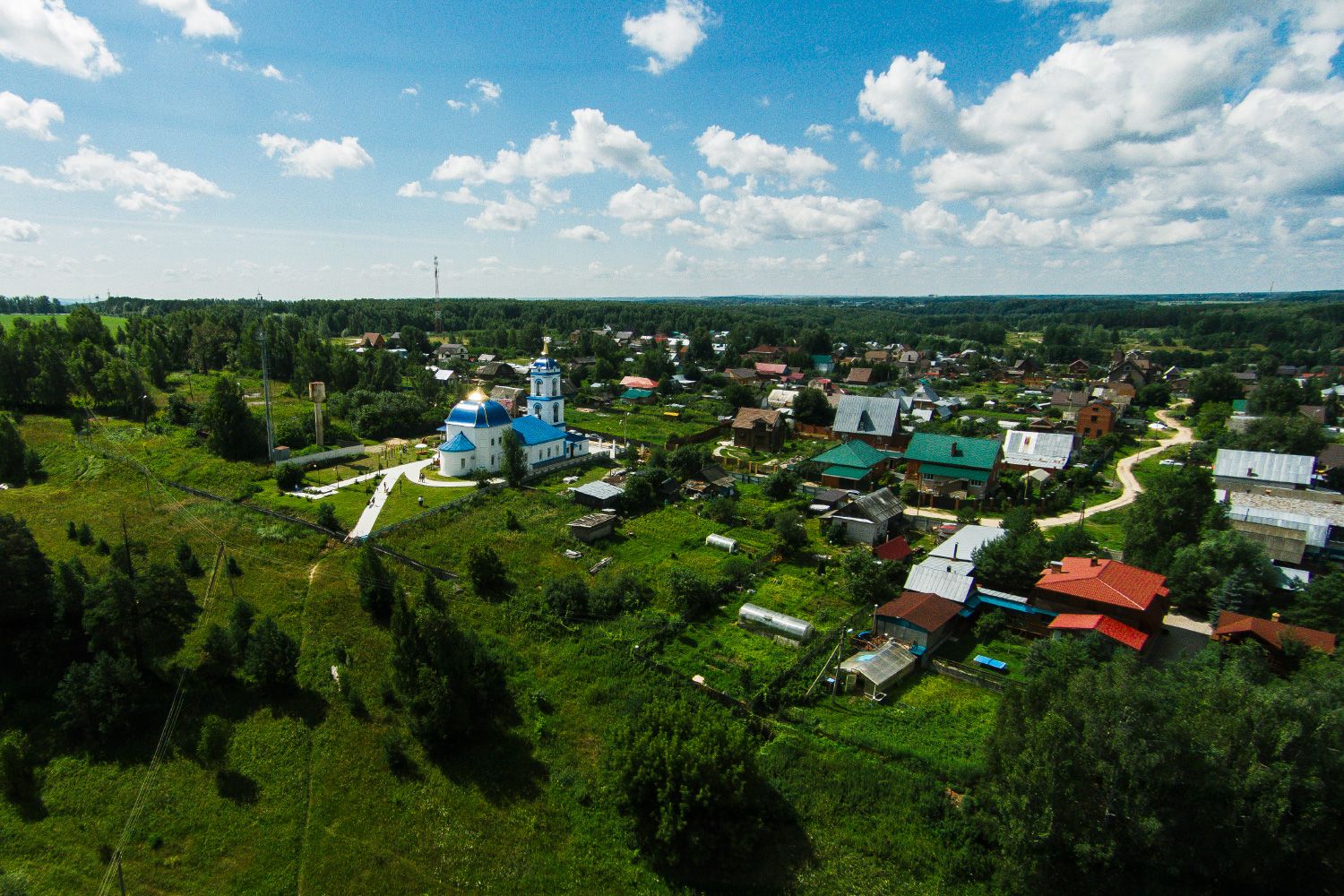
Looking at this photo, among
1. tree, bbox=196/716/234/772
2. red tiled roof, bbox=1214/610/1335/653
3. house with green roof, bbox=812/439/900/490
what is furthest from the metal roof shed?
tree, bbox=196/716/234/772

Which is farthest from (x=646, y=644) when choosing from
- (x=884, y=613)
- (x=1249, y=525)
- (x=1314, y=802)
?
(x=1249, y=525)

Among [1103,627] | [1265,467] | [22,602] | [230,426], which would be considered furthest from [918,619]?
[230,426]

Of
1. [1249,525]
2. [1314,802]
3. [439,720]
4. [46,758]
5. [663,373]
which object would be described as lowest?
[46,758]

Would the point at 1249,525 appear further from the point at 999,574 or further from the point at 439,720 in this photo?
the point at 439,720

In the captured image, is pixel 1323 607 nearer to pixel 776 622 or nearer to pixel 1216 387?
pixel 776 622

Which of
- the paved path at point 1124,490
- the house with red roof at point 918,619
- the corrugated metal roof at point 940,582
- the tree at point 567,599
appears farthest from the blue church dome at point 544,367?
the house with red roof at point 918,619

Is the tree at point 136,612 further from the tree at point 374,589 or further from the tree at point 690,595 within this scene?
the tree at point 690,595
